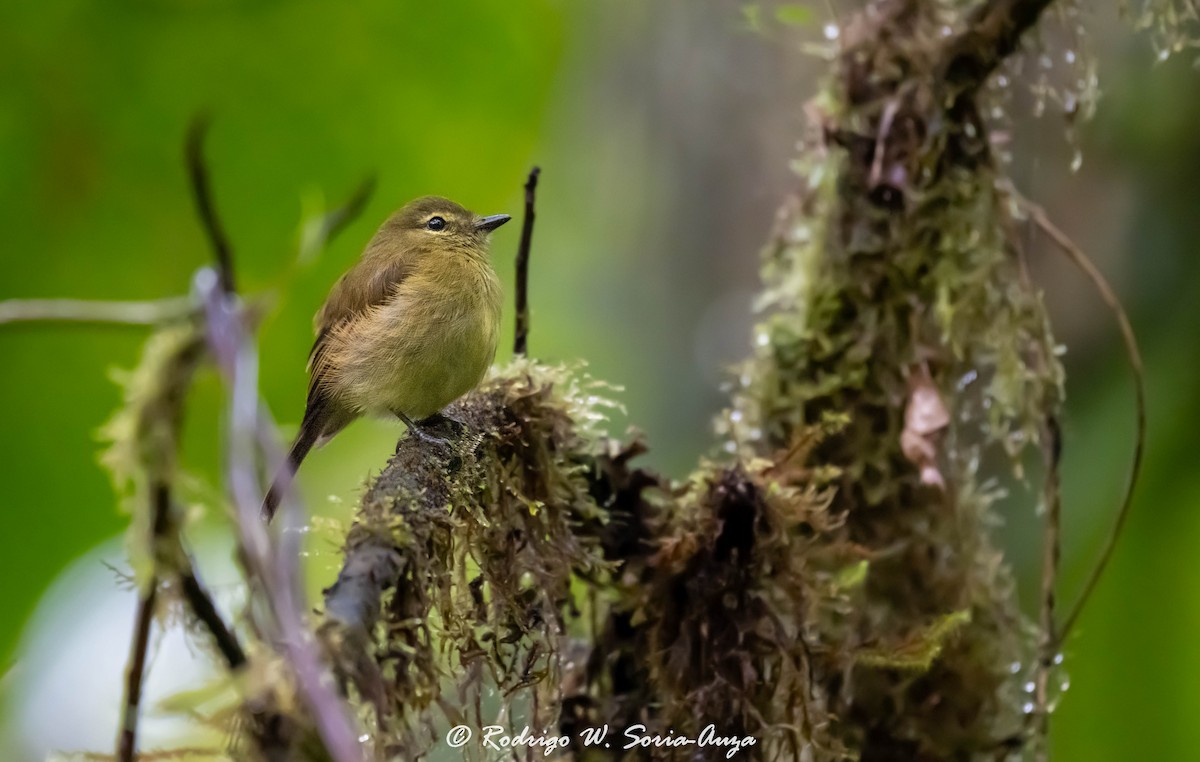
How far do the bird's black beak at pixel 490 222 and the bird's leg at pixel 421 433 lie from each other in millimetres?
776

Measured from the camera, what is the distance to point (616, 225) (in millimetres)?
7703

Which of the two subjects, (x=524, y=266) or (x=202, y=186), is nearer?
(x=202, y=186)

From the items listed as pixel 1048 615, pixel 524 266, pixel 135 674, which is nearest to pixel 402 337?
pixel 524 266

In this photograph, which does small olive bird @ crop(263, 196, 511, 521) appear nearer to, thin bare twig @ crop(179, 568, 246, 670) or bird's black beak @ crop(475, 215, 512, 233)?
bird's black beak @ crop(475, 215, 512, 233)

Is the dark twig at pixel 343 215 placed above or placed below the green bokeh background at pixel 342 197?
below

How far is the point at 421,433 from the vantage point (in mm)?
2623

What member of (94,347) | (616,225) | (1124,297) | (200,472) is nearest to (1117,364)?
(1124,297)

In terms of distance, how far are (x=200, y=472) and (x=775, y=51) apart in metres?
4.11

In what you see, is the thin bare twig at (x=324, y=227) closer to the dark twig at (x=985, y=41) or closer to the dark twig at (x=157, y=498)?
the dark twig at (x=157, y=498)

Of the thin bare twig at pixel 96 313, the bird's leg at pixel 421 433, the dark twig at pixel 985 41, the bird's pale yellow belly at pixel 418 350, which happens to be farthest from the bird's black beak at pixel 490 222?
the thin bare twig at pixel 96 313

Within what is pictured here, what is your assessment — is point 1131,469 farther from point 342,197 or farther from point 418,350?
point 342,197

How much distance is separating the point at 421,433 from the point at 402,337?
0.71 metres

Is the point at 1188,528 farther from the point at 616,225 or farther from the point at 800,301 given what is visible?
the point at 616,225

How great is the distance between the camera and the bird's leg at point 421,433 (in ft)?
7.88
